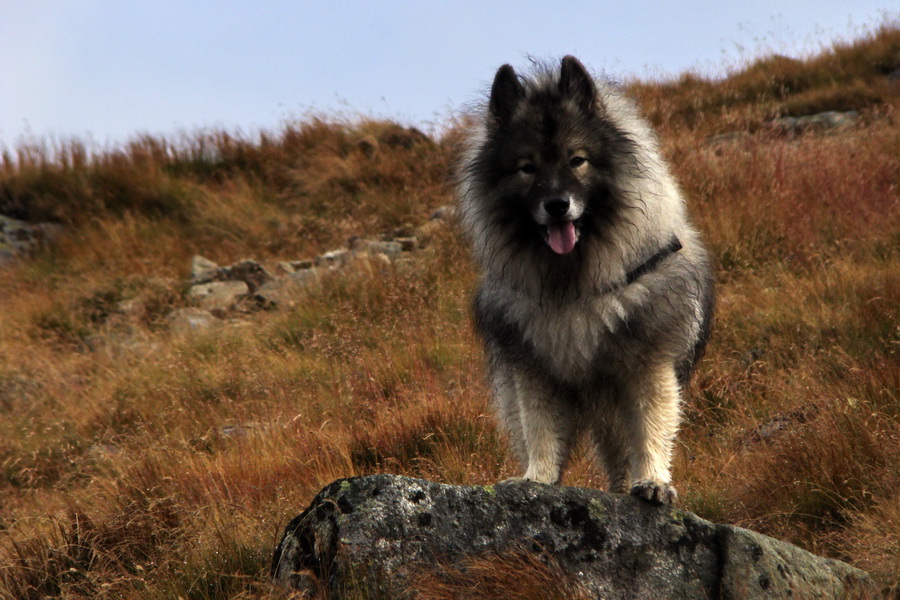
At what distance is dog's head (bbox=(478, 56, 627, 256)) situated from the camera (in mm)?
3207

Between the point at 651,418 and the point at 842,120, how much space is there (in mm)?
7780

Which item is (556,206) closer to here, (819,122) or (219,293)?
(219,293)

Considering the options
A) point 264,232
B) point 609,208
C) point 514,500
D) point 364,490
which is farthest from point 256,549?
point 264,232

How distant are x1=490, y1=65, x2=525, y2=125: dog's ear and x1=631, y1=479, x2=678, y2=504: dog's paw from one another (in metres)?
1.55

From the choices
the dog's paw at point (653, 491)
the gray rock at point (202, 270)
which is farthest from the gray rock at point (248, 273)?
the dog's paw at point (653, 491)

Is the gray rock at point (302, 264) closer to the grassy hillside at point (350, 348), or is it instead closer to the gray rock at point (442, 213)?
the grassy hillside at point (350, 348)

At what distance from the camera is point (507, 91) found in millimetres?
3438

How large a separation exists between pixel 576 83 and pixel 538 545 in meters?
1.81

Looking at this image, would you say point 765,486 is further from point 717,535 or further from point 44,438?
point 44,438

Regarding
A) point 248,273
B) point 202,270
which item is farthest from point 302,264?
point 202,270

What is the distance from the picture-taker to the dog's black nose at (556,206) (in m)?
3.12

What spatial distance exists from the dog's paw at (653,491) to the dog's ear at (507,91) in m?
1.55

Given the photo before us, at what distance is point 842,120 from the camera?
9.60 m

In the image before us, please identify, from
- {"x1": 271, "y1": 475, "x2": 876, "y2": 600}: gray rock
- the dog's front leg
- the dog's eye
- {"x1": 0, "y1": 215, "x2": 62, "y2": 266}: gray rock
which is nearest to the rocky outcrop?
{"x1": 0, "y1": 215, "x2": 62, "y2": 266}: gray rock
